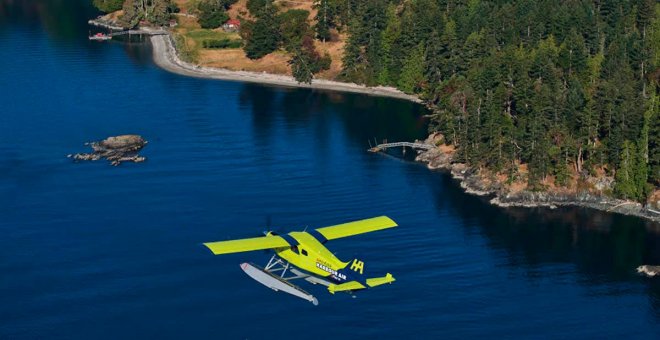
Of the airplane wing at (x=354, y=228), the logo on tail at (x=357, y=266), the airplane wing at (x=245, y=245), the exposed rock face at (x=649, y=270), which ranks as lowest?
the exposed rock face at (x=649, y=270)

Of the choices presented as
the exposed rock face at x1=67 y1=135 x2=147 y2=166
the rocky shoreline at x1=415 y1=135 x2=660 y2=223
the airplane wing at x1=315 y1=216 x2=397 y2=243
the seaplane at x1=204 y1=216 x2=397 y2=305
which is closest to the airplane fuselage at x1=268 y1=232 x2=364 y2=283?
the seaplane at x1=204 y1=216 x2=397 y2=305

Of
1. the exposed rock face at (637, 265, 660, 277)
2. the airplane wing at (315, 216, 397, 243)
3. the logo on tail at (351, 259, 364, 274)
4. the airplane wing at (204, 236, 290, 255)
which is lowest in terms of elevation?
the exposed rock face at (637, 265, 660, 277)

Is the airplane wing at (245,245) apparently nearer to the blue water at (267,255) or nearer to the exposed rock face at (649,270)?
the blue water at (267,255)

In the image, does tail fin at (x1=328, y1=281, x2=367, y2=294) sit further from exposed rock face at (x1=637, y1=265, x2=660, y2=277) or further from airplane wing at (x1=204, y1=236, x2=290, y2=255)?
exposed rock face at (x1=637, y1=265, x2=660, y2=277)

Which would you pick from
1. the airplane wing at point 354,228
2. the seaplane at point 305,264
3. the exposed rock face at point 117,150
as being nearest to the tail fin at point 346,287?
the seaplane at point 305,264

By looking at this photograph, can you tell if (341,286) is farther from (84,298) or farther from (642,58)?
(642,58)

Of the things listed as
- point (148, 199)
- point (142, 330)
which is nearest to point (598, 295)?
point (142, 330)
